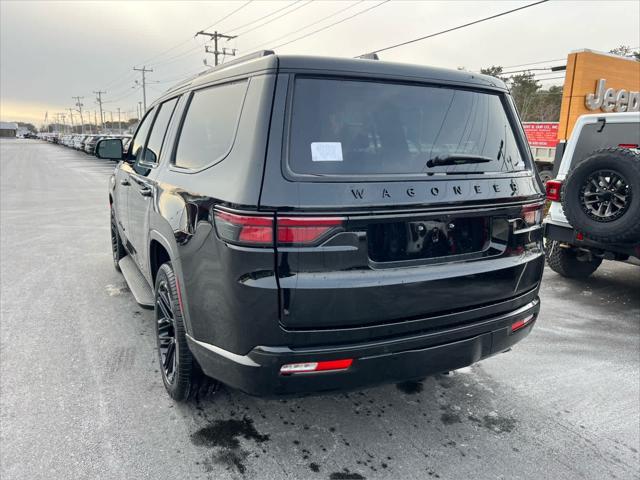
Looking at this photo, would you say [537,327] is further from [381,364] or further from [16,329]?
[16,329]

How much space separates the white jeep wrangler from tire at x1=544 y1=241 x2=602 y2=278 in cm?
1

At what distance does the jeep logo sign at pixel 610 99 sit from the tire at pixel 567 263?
10.9 m

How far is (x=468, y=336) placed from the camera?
2361mm

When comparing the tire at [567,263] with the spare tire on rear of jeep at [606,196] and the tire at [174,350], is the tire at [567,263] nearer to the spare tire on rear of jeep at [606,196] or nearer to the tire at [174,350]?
the spare tire on rear of jeep at [606,196]

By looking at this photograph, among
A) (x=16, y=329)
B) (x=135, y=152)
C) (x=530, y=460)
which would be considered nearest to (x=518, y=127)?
(x=530, y=460)

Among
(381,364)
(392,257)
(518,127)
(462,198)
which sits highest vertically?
(518,127)

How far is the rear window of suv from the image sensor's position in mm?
2084

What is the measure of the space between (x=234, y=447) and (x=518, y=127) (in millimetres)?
2364

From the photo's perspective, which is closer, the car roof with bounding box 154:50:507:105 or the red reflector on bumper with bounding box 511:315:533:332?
the car roof with bounding box 154:50:507:105

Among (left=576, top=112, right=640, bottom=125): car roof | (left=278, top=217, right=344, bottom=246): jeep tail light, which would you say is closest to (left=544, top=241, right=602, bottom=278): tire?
(left=576, top=112, right=640, bottom=125): car roof

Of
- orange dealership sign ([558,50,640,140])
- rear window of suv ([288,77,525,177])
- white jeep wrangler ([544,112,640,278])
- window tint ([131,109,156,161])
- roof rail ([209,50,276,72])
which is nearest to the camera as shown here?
rear window of suv ([288,77,525,177])

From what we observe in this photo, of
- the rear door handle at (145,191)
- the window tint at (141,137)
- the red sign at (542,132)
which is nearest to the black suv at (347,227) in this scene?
the rear door handle at (145,191)

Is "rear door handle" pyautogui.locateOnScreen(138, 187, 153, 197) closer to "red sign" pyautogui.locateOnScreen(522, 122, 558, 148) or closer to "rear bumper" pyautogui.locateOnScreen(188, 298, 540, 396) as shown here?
"rear bumper" pyautogui.locateOnScreen(188, 298, 540, 396)

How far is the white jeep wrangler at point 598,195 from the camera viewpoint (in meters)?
4.40
